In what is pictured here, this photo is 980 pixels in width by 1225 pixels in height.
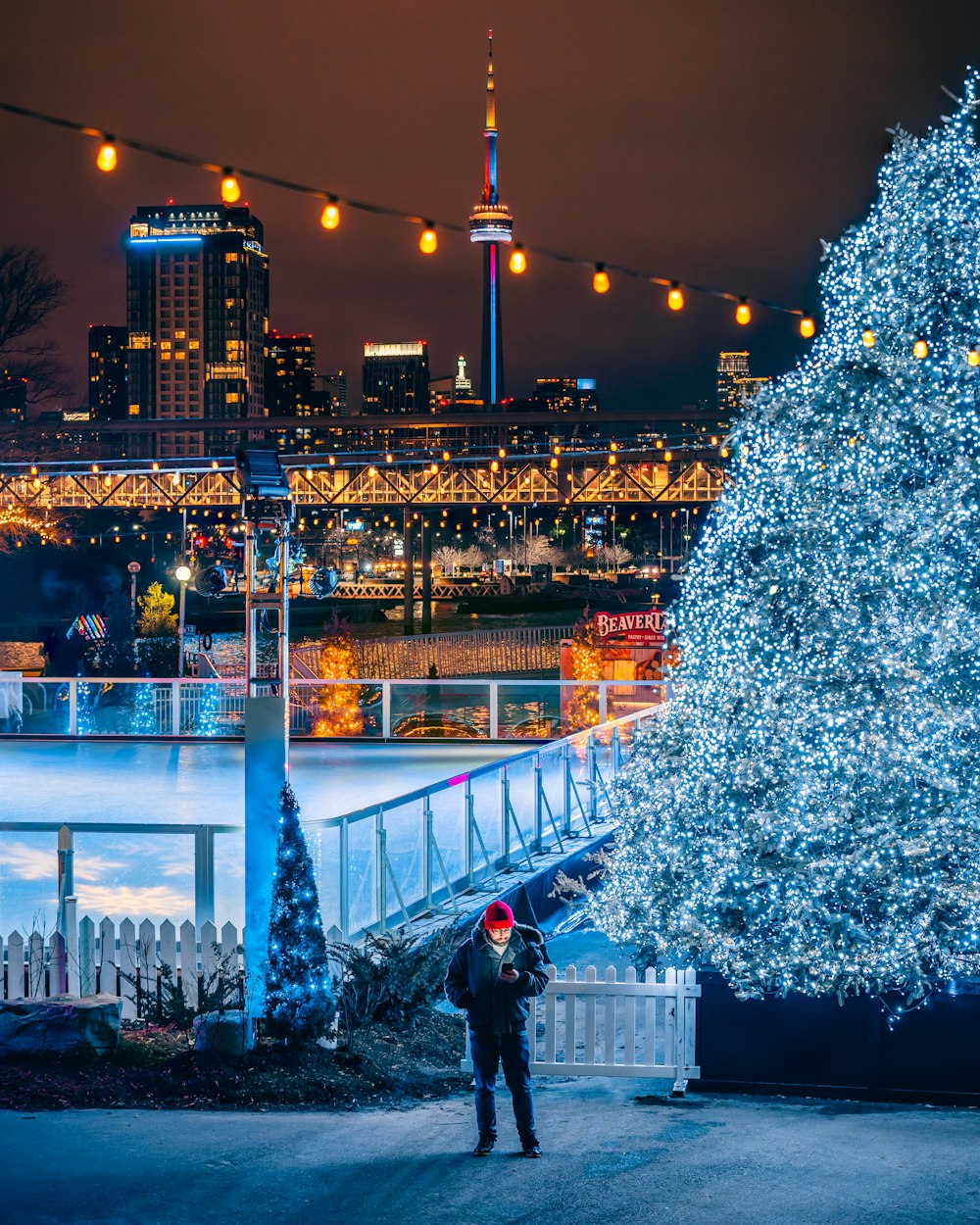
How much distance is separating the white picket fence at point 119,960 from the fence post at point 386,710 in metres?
12.4

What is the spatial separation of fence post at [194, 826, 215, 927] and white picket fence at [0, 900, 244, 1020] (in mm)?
333

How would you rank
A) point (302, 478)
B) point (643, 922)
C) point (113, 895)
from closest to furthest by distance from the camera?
point (643, 922), point (113, 895), point (302, 478)

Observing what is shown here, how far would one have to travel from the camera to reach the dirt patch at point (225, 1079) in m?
7.15

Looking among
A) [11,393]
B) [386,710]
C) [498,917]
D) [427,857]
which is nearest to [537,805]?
[427,857]

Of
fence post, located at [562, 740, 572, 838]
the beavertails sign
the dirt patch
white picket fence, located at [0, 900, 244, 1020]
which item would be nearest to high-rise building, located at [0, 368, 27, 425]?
the beavertails sign

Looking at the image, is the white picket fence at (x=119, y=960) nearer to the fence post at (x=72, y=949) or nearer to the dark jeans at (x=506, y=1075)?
the fence post at (x=72, y=949)

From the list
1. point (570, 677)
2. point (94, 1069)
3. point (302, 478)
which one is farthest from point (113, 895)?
point (302, 478)

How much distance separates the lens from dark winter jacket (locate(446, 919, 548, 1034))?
6.58 meters

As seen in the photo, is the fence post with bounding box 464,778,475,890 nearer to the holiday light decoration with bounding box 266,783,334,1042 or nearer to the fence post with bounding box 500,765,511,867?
the fence post with bounding box 500,765,511,867

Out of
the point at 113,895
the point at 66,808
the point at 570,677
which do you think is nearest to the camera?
the point at 113,895

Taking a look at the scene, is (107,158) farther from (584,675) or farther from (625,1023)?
(584,675)

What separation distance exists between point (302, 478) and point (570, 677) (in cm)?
4184

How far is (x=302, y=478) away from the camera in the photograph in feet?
236

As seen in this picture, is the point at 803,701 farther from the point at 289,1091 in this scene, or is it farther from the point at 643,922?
the point at 289,1091
